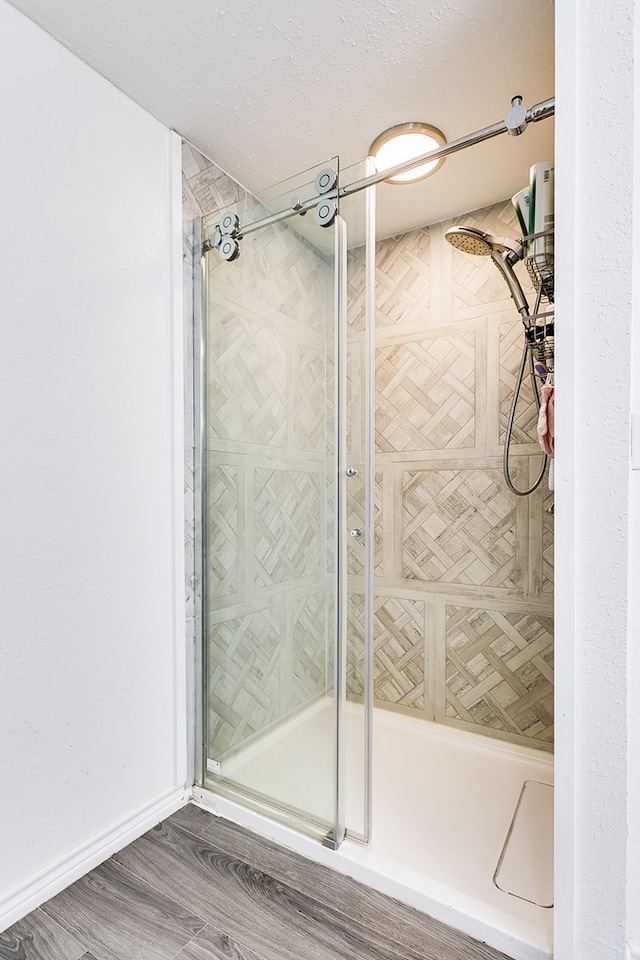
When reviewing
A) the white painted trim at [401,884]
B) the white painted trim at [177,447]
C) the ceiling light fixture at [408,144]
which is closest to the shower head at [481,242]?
the ceiling light fixture at [408,144]

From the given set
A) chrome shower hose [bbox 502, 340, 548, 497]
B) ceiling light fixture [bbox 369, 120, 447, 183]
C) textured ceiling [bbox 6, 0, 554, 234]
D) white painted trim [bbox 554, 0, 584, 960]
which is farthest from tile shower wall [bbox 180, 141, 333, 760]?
Result: chrome shower hose [bbox 502, 340, 548, 497]

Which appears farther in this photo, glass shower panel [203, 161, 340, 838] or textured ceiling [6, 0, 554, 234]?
glass shower panel [203, 161, 340, 838]

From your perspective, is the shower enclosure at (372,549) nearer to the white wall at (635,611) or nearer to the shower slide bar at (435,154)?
the shower slide bar at (435,154)

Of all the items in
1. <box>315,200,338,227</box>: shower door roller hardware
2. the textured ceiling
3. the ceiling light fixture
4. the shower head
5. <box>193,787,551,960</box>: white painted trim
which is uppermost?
the textured ceiling

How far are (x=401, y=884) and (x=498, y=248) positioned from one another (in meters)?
1.96

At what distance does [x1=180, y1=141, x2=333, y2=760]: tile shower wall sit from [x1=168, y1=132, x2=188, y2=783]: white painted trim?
82 millimetres

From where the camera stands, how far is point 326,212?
57.7 inches

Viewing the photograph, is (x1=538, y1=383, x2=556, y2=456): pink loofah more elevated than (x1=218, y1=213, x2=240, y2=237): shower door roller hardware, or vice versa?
(x1=218, y1=213, x2=240, y2=237): shower door roller hardware

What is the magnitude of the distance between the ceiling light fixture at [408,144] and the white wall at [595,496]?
0.73 m

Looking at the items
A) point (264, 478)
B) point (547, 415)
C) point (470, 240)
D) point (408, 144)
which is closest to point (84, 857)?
point (264, 478)

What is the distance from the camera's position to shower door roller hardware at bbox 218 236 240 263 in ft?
5.59

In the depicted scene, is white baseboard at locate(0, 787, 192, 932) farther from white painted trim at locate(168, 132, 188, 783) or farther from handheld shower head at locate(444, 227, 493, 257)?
handheld shower head at locate(444, 227, 493, 257)

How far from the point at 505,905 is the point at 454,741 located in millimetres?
899

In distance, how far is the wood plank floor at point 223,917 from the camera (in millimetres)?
1179
